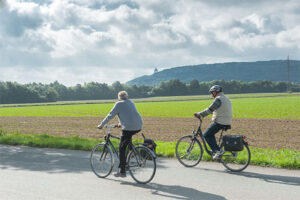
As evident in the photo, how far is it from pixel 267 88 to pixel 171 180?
15601cm

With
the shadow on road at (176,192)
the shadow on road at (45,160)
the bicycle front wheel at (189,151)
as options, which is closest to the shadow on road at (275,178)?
the bicycle front wheel at (189,151)

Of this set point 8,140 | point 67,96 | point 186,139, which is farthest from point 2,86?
point 186,139

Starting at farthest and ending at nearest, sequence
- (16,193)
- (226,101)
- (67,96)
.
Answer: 1. (67,96)
2. (226,101)
3. (16,193)

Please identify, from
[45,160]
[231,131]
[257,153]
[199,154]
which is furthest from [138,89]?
[199,154]

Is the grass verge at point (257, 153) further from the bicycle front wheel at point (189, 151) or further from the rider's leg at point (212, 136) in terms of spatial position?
the rider's leg at point (212, 136)

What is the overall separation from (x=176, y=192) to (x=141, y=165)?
1.07 meters

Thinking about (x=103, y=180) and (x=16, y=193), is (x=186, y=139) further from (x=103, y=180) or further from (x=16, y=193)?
(x=16, y=193)

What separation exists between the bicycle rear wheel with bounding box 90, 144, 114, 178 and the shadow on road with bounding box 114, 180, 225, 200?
2.58 feet

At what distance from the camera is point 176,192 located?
5789mm

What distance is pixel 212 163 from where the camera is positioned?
840 centimetres

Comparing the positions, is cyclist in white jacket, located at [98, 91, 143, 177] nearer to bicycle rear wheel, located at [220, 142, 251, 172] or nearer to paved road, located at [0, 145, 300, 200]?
paved road, located at [0, 145, 300, 200]

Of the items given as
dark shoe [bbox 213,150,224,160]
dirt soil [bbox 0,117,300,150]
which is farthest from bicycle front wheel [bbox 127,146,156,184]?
dirt soil [bbox 0,117,300,150]

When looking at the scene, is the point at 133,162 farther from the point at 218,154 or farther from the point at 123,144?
the point at 218,154

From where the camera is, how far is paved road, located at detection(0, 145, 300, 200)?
18.3 ft
